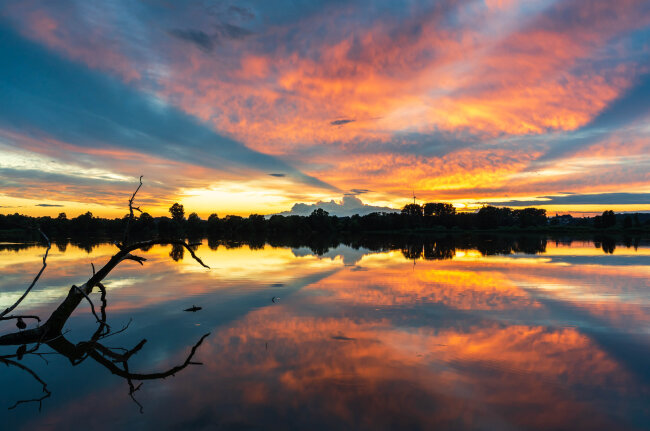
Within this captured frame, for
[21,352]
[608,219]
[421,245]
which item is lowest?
[21,352]

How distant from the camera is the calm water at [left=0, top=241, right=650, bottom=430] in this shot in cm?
754

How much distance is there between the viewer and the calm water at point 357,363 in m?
7.54

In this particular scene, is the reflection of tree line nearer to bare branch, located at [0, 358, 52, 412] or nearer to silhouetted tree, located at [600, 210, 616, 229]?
bare branch, located at [0, 358, 52, 412]

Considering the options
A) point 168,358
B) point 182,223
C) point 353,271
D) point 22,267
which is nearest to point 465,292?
point 353,271

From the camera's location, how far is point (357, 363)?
10070 mm

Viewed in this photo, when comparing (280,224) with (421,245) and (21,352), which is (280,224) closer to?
(421,245)

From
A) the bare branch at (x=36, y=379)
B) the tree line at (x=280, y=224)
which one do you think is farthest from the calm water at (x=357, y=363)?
the tree line at (x=280, y=224)

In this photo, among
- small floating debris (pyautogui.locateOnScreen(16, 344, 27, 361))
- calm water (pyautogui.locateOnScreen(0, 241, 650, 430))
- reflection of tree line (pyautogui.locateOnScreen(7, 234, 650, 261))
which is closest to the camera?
calm water (pyautogui.locateOnScreen(0, 241, 650, 430))

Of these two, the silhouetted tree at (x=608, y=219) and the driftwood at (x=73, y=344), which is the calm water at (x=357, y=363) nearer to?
the driftwood at (x=73, y=344)

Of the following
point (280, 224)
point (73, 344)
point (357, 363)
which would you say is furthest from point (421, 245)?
point (280, 224)

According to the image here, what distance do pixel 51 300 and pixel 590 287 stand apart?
3083 cm

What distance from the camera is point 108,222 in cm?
17700

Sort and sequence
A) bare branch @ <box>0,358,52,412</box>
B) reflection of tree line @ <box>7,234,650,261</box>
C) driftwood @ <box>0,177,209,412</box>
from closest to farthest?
bare branch @ <box>0,358,52,412</box>
driftwood @ <box>0,177,209,412</box>
reflection of tree line @ <box>7,234,650,261</box>

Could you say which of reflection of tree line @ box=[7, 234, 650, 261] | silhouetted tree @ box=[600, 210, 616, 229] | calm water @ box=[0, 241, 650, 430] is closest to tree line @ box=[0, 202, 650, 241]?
silhouetted tree @ box=[600, 210, 616, 229]
